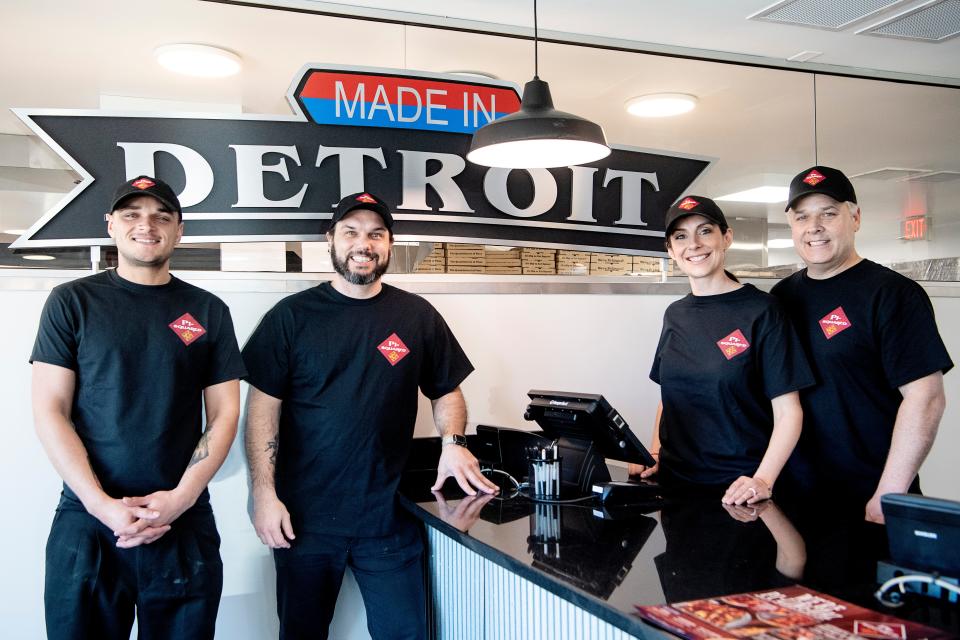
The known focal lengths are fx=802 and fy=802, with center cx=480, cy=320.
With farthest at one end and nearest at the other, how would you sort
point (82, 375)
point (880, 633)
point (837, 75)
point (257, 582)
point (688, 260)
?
point (837, 75) → point (257, 582) → point (688, 260) → point (82, 375) → point (880, 633)

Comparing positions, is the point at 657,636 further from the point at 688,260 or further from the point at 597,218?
the point at 597,218

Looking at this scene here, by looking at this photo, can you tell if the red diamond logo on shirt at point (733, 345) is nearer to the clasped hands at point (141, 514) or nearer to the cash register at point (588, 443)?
the cash register at point (588, 443)

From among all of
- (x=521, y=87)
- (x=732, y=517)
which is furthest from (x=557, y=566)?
(x=521, y=87)

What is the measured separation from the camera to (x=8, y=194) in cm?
292

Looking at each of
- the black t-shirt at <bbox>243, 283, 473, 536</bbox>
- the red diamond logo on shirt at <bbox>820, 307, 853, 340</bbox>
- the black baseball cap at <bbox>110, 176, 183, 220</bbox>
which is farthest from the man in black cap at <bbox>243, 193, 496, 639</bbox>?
the red diamond logo on shirt at <bbox>820, 307, 853, 340</bbox>

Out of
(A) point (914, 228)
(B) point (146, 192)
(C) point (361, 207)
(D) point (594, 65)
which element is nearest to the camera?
(B) point (146, 192)

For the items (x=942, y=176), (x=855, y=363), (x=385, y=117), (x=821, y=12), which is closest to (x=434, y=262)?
(x=385, y=117)

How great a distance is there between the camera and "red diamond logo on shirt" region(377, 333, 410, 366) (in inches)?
106

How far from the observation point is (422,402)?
3.38m

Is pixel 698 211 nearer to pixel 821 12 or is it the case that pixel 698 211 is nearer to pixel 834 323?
pixel 834 323

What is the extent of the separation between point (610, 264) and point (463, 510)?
1.75 metres

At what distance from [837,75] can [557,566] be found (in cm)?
366

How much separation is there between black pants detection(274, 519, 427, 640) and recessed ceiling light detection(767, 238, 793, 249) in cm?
247

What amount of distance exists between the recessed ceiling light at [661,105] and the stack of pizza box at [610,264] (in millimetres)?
713
